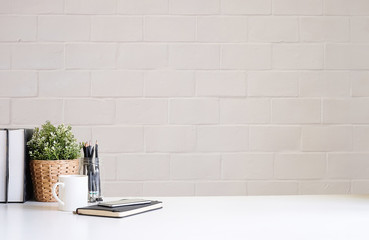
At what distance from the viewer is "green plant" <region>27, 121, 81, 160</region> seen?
6.13 ft

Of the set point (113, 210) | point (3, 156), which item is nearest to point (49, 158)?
point (3, 156)

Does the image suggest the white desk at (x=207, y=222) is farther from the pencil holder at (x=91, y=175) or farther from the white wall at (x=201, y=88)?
the white wall at (x=201, y=88)

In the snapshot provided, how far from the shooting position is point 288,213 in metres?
1.72

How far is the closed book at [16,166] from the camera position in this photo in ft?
6.03

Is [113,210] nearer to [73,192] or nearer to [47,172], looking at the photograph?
[73,192]

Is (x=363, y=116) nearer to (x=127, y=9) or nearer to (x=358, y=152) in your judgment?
(x=358, y=152)

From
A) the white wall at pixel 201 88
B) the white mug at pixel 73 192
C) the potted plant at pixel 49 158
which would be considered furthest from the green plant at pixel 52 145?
the white wall at pixel 201 88

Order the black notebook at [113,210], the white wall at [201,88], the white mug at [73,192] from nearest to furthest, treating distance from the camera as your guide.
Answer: the black notebook at [113,210], the white mug at [73,192], the white wall at [201,88]

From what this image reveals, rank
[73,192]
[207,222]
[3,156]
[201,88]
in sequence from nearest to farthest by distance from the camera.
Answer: [207,222], [73,192], [3,156], [201,88]

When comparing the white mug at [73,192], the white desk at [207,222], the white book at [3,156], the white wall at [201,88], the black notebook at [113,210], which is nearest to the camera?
the white desk at [207,222]

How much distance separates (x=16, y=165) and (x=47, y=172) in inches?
4.4

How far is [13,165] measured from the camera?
72.4 inches

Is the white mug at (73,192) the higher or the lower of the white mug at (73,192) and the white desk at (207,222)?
the higher

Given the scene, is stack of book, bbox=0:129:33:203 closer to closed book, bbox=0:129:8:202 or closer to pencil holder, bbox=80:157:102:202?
closed book, bbox=0:129:8:202
